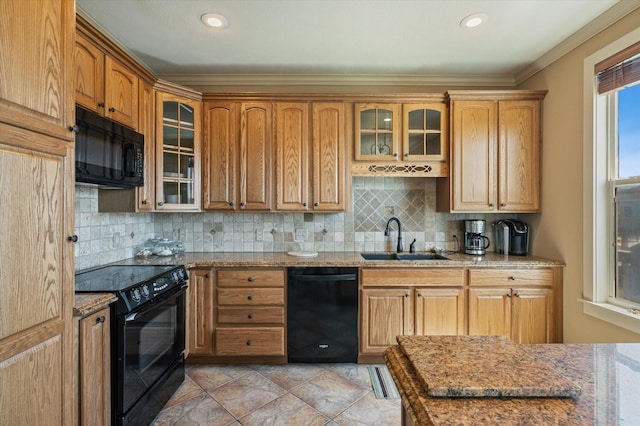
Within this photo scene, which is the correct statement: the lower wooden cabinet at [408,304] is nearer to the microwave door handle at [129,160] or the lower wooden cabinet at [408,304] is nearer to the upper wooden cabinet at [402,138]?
the upper wooden cabinet at [402,138]

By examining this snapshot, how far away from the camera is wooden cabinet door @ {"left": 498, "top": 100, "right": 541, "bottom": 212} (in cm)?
283

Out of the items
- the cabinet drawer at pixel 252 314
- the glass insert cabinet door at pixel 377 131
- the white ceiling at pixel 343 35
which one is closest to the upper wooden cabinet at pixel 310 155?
the glass insert cabinet door at pixel 377 131

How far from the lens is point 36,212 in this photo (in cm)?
117

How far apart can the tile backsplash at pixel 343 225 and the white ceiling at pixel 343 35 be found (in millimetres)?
1175

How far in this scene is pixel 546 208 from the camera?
2.77 metres

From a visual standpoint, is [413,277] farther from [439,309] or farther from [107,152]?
[107,152]

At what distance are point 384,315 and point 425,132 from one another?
1738mm

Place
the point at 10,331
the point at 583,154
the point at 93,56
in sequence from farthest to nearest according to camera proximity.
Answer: the point at 583,154
the point at 93,56
the point at 10,331

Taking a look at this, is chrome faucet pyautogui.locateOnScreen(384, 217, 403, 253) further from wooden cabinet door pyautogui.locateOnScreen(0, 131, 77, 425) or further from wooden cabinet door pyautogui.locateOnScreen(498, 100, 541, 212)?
wooden cabinet door pyautogui.locateOnScreen(0, 131, 77, 425)

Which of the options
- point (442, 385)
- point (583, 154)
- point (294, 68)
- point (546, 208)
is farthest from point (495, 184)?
point (442, 385)

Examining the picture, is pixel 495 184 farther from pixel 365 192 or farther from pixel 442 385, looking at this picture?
pixel 442 385

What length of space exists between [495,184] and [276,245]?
2.22 metres

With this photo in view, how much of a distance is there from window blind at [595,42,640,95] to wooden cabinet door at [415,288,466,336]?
6.00 feet

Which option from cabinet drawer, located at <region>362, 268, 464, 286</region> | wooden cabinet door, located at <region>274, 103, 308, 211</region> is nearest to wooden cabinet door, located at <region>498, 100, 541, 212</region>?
cabinet drawer, located at <region>362, 268, 464, 286</region>
